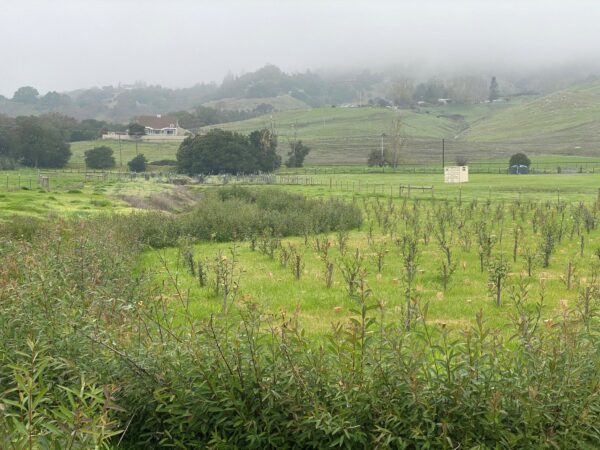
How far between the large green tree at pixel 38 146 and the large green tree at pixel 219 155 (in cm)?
2148

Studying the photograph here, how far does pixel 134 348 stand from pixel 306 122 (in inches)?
7349

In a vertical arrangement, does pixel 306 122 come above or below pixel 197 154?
above

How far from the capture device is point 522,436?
4734 millimetres

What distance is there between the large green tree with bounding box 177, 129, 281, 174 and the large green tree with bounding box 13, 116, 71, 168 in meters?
21.5

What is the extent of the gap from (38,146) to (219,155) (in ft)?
98.2

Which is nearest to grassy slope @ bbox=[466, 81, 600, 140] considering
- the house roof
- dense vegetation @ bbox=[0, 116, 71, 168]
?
the house roof

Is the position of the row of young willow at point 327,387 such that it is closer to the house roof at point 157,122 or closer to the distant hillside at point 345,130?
the distant hillside at point 345,130

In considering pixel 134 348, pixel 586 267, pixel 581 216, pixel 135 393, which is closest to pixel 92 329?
pixel 134 348

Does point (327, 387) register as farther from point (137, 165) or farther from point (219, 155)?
point (137, 165)

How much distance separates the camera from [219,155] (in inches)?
3068

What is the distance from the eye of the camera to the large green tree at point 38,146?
85.9m

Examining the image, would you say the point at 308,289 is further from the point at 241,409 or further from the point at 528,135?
the point at 528,135

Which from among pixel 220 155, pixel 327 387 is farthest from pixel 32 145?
pixel 327 387

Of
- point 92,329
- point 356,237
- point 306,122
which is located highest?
point 306,122
